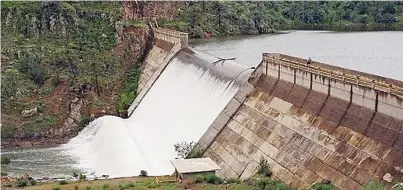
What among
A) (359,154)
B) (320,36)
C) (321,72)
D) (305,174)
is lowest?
(320,36)

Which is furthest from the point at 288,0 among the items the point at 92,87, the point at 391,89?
the point at 391,89

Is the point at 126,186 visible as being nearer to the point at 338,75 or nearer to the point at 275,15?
the point at 338,75

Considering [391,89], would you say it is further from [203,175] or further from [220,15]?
[220,15]

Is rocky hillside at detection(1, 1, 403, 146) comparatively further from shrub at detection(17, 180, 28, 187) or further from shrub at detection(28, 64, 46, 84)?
shrub at detection(17, 180, 28, 187)

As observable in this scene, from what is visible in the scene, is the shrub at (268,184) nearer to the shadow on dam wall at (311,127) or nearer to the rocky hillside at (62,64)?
the shadow on dam wall at (311,127)

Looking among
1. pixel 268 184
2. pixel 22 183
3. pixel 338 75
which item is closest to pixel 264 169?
pixel 268 184
